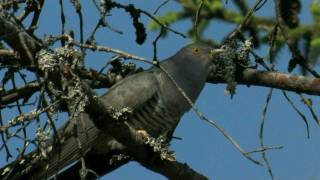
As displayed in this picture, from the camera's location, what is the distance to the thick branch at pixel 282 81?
403 cm

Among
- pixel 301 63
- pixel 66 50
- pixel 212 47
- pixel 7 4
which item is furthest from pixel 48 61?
pixel 212 47

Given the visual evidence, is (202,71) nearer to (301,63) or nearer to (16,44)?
(301,63)

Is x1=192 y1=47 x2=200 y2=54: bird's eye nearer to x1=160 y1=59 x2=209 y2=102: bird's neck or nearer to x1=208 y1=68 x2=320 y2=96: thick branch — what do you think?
x1=160 y1=59 x2=209 y2=102: bird's neck

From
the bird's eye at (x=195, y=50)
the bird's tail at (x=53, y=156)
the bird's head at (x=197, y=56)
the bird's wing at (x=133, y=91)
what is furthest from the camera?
the bird's eye at (x=195, y=50)

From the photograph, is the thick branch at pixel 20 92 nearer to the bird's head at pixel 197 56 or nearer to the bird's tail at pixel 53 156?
the bird's tail at pixel 53 156

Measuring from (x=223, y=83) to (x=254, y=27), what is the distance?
21.7 inches

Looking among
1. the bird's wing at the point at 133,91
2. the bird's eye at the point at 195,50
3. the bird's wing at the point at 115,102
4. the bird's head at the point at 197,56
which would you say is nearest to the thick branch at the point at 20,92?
the bird's wing at the point at 115,102

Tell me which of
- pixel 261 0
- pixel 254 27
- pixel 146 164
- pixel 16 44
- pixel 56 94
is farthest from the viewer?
pixel 254 27

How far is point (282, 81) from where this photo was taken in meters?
4.12

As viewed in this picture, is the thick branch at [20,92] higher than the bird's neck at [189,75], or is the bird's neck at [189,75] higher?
the bird's neck at [189,75]

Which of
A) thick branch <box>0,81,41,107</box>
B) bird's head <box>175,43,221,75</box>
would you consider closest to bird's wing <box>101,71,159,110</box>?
bird's head <box>175,43,221,75</box>

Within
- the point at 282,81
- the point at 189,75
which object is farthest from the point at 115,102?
the point at 282,81

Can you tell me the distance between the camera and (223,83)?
4523 mm

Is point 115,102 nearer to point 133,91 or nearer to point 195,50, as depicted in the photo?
point 133,91
